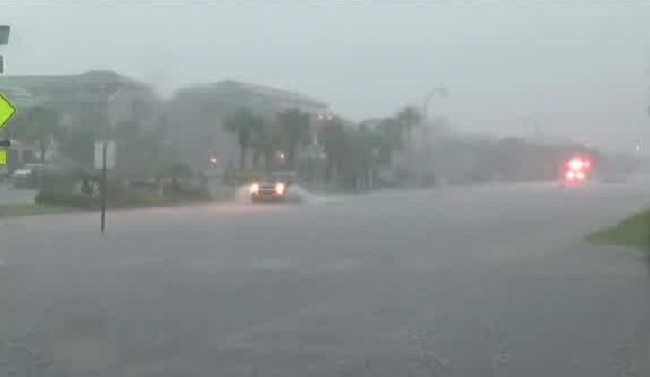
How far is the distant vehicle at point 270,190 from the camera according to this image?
50156mm

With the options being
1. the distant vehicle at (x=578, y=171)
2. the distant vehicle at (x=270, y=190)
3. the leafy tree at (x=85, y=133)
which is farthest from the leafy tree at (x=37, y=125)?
the distant vehicle at (x=578, y=171)

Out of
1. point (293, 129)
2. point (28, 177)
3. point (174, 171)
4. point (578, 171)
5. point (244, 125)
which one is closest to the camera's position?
point (174, 171)

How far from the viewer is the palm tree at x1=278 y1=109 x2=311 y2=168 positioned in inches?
2904

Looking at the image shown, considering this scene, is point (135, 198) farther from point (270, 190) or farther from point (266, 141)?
point (266, 141)

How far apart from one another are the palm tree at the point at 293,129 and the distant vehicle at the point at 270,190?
836 inches

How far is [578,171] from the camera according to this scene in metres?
91.6

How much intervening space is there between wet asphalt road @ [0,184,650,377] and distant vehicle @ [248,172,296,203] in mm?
23036

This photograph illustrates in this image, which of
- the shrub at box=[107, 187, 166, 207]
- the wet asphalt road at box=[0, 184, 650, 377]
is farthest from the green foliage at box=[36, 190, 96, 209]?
the wet asphalt road at box=[0, 184, 650, 377]

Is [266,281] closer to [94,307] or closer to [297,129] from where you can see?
[94,307]

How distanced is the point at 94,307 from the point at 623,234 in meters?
16.8

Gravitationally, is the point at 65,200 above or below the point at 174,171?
below

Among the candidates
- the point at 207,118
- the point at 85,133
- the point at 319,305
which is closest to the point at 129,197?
the point at 85,133

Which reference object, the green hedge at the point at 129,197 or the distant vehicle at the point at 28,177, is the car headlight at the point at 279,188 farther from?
the distant vehicle at the point at 28,177

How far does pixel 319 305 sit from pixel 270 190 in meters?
37.2
